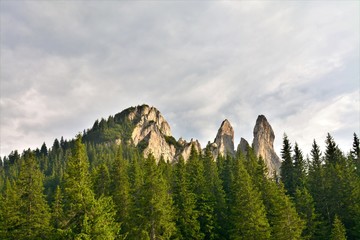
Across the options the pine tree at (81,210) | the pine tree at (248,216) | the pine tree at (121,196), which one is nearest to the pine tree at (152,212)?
the pine tree at (121,196)

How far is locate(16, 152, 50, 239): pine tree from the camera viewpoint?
36344mm

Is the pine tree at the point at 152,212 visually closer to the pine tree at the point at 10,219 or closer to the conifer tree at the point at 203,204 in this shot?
the conifer tree at the point at 203,204

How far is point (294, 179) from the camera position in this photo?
217 feet

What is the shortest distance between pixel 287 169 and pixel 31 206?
50.5 m

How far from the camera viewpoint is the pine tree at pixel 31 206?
119 feet

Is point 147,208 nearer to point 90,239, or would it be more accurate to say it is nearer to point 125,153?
point 90,239

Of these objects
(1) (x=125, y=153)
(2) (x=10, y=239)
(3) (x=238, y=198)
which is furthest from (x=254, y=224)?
(1) (x=125, y=153)

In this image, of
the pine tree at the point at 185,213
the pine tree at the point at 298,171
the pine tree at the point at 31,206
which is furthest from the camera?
the pine tree at the point at 298,171

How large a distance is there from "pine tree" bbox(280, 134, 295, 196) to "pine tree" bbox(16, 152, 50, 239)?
152 feet

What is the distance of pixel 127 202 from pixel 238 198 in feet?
48.9

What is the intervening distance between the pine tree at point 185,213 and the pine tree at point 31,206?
16025 millimetres

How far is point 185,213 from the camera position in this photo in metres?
43.5

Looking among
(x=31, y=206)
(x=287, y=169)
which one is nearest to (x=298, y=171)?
(x=287, y=169)

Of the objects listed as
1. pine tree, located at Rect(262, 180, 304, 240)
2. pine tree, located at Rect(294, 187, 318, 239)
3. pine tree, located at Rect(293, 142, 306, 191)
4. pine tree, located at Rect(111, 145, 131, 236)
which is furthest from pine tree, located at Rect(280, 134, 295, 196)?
pine tree, located at Rect(111, 145, 131, 236)
